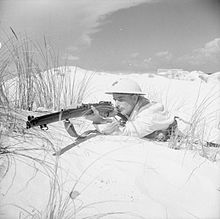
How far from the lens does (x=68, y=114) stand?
2.40 meters

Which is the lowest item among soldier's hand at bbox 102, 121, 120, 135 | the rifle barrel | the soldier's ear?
soldier's hand at bbox 102, 121, 120, 135

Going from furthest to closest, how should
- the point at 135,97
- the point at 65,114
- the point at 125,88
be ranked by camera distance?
the point at 135,97, the point at 125,88, the point at 65,114

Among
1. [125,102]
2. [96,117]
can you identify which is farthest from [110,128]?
[125,102]

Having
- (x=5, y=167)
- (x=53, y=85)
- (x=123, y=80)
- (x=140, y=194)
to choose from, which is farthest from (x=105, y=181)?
(x=53, y=85)

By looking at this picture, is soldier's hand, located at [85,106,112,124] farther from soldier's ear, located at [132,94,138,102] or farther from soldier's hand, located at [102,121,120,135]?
soldier's ear, located at [132,94,138,102]

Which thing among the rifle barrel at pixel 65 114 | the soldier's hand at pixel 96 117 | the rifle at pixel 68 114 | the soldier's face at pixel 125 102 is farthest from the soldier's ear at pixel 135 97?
the soldier's hand at pixel 96 117

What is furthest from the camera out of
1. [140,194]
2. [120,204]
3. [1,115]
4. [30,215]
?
[1,115]

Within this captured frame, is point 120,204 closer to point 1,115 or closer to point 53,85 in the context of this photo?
point 1,115

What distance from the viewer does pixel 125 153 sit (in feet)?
6.95

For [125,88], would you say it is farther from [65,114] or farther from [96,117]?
[65,114]

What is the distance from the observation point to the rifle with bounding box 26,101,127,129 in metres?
2.06

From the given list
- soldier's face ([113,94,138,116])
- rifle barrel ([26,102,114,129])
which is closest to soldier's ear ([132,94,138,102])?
soldier's face ([113,94,138,116])

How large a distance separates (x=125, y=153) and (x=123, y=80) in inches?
47.0

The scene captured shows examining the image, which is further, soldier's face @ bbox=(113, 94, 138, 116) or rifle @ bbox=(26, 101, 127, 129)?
soldier's face @ bbox=(113, 94, 138, 116)
